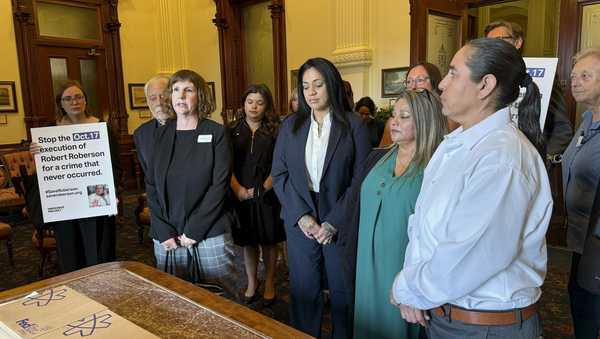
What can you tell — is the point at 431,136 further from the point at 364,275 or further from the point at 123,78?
the point at 123,78

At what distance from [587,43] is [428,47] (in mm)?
1468

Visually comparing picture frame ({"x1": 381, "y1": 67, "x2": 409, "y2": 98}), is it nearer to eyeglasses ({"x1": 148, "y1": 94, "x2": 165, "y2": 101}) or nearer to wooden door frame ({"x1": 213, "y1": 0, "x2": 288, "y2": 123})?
wooden door frame ({"x1": 213, "y1": 0, "x2": 288, "y2": 123})

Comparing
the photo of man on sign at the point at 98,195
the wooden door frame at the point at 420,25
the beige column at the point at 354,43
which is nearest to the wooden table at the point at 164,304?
the photo of man on sign at the point at 98,195

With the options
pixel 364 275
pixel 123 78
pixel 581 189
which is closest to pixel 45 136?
pixel 364 275

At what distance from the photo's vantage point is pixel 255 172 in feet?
9.96

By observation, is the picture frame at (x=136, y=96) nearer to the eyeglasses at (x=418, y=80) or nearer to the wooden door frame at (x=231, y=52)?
the wooden door frame at (x=231, y=52)

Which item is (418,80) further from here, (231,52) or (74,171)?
(231,52)

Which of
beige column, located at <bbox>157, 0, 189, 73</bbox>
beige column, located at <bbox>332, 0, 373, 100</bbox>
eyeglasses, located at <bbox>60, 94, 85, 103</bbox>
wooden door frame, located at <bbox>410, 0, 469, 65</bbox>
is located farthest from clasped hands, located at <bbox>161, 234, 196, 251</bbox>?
beige column, located at <bbox>157, 0, 189, 73</bbox>

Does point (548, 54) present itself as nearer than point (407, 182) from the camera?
No

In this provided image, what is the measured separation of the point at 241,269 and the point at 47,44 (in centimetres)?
614

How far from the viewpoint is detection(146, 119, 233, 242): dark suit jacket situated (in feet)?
7.31

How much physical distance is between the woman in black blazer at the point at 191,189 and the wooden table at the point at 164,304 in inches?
25.1

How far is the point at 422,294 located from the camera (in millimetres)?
1248

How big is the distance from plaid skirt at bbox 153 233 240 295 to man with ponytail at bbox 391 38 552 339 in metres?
1.23
